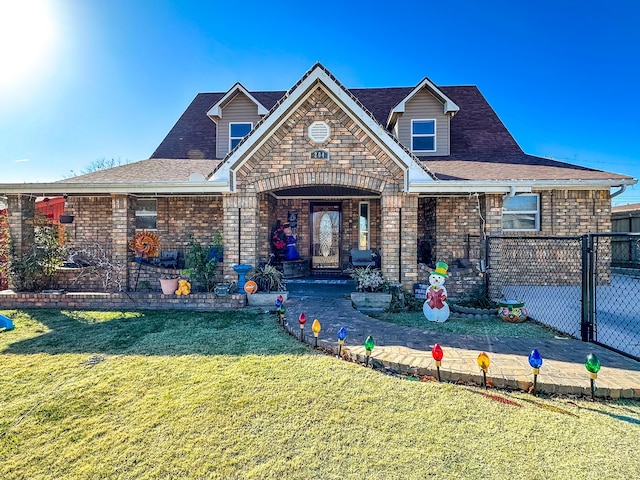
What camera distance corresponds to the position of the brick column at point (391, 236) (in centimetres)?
761

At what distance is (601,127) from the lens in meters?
18.9

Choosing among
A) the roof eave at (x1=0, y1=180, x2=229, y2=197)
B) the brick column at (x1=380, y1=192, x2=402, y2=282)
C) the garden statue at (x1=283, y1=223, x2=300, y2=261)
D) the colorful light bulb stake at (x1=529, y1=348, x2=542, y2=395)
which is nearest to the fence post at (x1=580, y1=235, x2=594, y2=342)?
the colorful light bulb stake at (x1=529, y1=348, x2=542, y2=395)

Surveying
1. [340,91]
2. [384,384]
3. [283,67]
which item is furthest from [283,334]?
[283,67]

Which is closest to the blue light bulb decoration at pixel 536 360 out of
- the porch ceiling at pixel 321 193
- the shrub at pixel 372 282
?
the shrub at pixel 372 282

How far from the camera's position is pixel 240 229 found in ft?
25.7

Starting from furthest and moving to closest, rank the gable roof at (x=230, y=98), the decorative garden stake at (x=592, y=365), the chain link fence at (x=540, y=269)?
1. the gable roof at (x=230, y=98)
2. the chain link fence at (x=540, y=269)
3. the decorative garden stake at (x=592, y=365)

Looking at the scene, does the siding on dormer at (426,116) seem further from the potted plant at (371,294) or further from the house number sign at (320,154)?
the potted plant at (371,294)

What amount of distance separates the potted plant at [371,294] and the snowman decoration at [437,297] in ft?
3.72

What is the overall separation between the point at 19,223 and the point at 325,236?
351 inches

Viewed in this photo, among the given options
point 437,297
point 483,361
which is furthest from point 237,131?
point 483,361

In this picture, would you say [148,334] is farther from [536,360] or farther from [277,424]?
[536,360]

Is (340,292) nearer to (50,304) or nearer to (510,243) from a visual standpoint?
(510,243)

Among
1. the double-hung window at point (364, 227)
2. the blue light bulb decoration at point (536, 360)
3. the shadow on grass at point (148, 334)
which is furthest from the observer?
the double-hung window at point (364, 227)

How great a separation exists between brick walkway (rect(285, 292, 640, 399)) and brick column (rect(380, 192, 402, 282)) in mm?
2037
